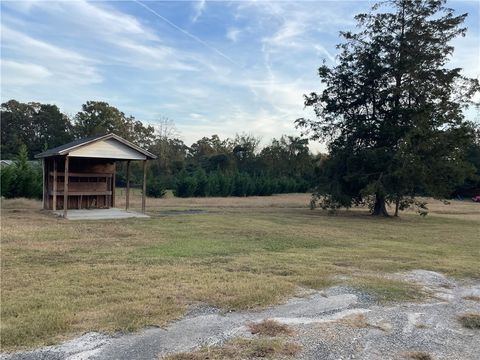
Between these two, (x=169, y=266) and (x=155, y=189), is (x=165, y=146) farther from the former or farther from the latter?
(x=169, y=266)

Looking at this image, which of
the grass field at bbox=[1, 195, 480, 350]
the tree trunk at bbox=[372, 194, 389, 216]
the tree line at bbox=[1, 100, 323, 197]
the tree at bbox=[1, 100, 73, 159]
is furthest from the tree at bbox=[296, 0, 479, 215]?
the tree at bbox=[1, 100, 73, 159]

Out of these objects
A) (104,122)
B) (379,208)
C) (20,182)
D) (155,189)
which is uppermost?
(104,122)

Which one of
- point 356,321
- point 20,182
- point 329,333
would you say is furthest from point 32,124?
point 329,333

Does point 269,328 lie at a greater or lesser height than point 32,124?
lesser

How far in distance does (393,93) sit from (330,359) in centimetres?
1627

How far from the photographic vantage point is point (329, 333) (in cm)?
386

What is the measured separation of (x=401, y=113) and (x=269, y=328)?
1615cm

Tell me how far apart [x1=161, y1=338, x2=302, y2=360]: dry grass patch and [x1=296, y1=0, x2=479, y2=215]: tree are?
14007 millimetres

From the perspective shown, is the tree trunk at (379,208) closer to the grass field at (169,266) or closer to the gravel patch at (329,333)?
the grass field at (169,266)

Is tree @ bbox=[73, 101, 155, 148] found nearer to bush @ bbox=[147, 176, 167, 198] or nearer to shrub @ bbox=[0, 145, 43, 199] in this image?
bush @ bbox=[147, 176, 167, 198]

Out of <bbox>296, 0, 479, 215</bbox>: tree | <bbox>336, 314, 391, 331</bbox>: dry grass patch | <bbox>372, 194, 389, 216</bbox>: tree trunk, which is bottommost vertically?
<bbox>336, 314, 391, 331</bbox>: dry grass patch

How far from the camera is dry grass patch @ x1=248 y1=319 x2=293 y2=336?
378cm

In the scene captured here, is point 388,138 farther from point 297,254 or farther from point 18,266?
point 18,266

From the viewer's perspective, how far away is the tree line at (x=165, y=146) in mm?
43344
